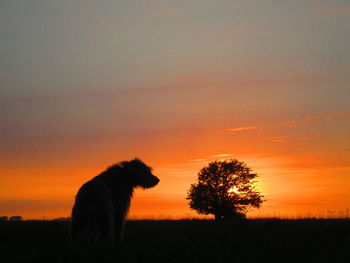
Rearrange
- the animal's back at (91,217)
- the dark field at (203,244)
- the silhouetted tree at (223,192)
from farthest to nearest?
the silhouetted tree at (223,192)
the animal's back at (91,217)
the dark field at (203,244)

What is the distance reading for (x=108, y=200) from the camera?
1232 cm

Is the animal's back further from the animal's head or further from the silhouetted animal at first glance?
the animal's head

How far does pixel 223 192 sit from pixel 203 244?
79.7ft

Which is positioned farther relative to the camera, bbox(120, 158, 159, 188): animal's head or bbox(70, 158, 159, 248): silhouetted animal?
bbox(120, 158, 159, 188): animal's head

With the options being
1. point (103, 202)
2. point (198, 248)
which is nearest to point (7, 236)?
point (103, 202)

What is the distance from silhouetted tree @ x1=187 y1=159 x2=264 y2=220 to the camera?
33.9 metres

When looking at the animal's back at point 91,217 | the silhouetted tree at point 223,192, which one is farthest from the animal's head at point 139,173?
the silhouetted tree at point 223,192

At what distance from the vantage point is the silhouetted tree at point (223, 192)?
3394 cm

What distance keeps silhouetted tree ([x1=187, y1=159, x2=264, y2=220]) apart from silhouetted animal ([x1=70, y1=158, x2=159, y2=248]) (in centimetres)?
1882

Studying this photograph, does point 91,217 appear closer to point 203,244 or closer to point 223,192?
point 203,244

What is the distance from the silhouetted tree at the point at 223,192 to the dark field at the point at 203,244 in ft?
47.5

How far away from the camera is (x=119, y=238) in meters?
13.3

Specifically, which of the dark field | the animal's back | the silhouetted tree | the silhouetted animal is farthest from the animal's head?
the silhouetted tree

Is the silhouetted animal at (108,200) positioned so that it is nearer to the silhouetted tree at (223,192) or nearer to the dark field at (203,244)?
the dark field at (203,244)
